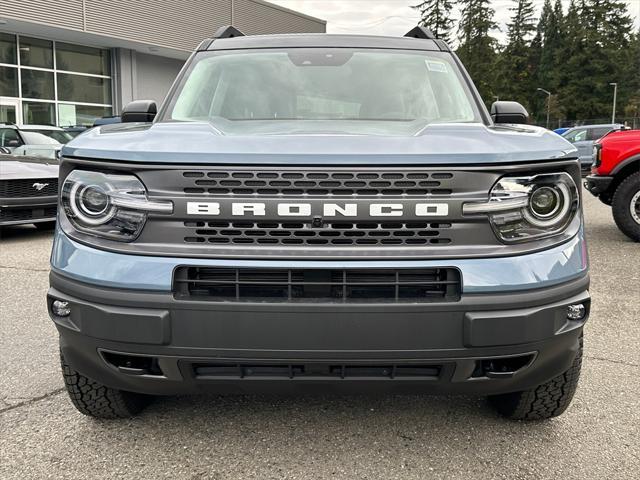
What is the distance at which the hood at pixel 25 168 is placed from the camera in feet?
25.6

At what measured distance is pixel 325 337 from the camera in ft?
6.56

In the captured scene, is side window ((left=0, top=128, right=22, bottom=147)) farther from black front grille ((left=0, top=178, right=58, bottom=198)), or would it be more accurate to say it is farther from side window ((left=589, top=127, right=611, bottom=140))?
side window ((left=589, top=127, right=611, bottom=140))

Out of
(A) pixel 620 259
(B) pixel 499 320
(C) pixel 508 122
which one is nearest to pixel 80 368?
(B) pixel 499 320

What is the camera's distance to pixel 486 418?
2783 mm

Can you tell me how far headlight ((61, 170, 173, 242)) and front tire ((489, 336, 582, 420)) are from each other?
167 centimetres

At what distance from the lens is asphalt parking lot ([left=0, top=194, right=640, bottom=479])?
92.8 inches

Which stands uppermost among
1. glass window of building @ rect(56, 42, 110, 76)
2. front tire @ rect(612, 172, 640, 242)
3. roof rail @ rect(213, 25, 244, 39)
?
glass window of building @ rect(56, 42, 110, 76)

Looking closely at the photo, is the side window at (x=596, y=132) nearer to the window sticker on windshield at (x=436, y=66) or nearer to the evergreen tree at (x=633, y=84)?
the window sticker on windshield at (x=436, y=66)

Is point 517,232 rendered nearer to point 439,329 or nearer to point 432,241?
point 432,241

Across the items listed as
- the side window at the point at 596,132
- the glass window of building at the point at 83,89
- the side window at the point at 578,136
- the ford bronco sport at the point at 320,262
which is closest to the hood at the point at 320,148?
the ford bronco sport at the point at 320,262

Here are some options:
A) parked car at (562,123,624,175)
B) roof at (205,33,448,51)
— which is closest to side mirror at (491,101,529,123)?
roof at (205,33,448,51)

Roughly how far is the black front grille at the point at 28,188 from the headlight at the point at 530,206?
7.23 meters

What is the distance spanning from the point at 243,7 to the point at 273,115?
3305cm

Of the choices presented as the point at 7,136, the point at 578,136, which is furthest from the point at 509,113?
the point at 578,136
